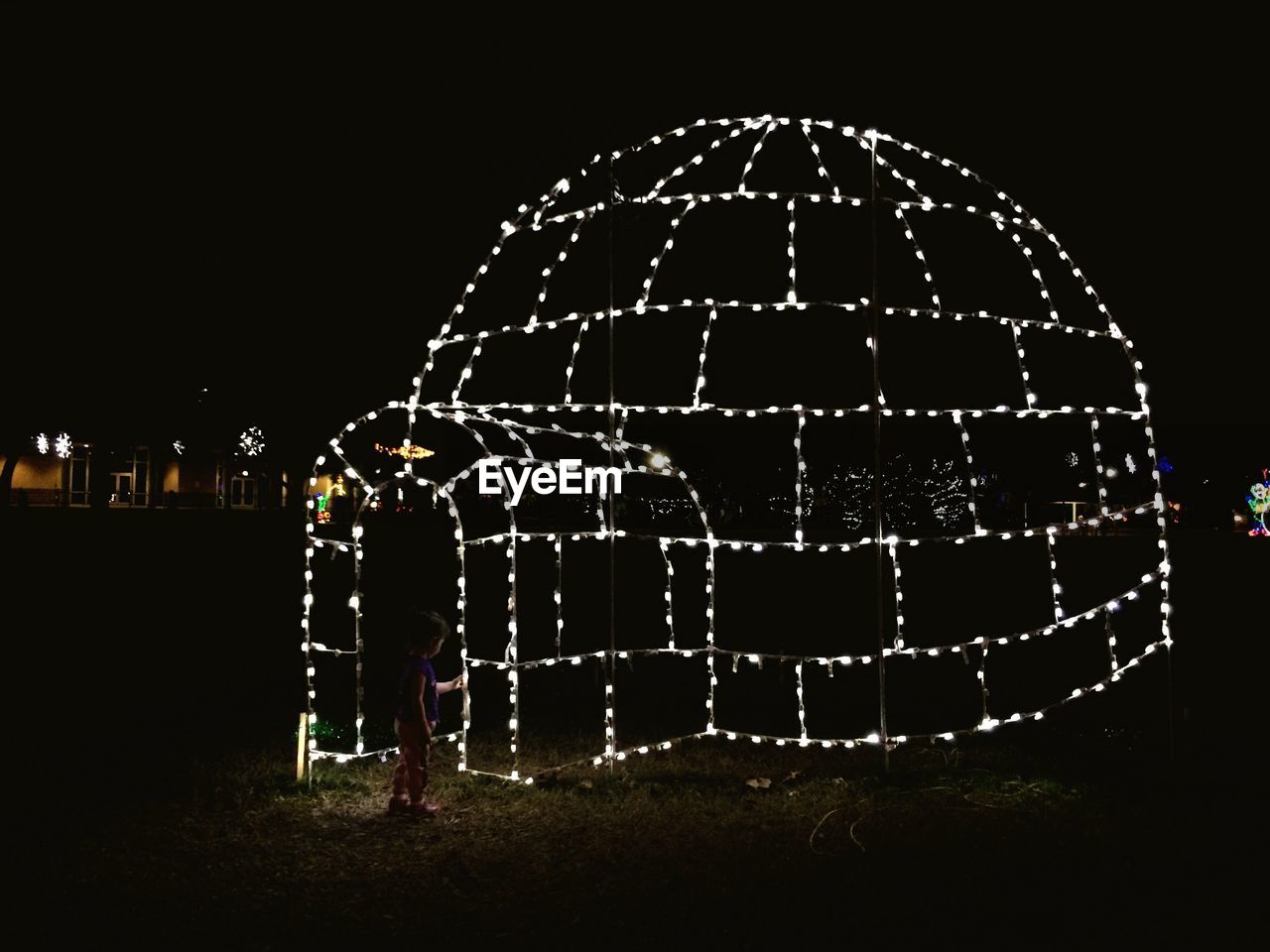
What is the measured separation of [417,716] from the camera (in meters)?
5.69

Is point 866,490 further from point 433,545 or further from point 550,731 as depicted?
point 550,731

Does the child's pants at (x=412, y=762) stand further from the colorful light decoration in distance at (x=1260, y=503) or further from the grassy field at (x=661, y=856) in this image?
the colorful light decoration in distance at (x=1260, y=503)

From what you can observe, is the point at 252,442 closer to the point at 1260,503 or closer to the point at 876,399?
the point at 1260,503

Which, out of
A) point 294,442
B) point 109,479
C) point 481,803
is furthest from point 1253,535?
point 109,479

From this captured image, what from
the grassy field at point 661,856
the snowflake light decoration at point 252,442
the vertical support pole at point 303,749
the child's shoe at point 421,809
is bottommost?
the grassy field at point 661,856

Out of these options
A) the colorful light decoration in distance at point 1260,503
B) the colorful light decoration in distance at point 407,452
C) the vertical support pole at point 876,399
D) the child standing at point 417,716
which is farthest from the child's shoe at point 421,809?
the colorful light decoration in distance at point 1260,503

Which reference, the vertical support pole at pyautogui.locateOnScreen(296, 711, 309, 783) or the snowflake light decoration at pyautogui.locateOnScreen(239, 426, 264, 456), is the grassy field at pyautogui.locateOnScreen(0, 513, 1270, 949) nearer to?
the vertical support pole at pyautogui.locateOnScreen(296, 711, 309, 783)

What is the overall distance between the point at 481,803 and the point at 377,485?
1.82 meters

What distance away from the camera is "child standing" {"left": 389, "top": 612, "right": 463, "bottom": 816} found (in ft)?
18.6

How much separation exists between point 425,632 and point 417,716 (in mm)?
430

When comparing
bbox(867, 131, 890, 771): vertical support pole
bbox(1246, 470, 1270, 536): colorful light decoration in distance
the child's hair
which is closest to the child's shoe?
the child's hair

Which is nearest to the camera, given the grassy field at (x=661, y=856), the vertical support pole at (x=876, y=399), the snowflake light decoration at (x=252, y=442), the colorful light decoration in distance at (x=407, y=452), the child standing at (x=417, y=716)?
the grassy field at (x=661, y=856)

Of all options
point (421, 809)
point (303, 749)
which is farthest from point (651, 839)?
point (303, 749)

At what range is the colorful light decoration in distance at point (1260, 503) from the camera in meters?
34.4
